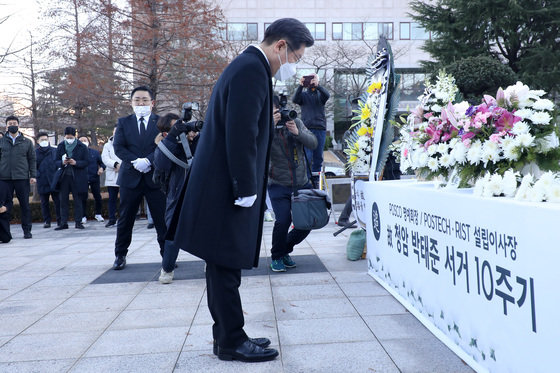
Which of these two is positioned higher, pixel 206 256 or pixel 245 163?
pixel 245 163

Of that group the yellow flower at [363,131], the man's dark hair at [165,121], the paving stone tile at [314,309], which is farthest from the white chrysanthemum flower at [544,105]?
the man's dark hair at [165,121]

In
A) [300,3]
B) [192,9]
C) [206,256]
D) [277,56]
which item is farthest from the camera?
[300,3]

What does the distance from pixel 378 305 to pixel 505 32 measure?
19.5 metres

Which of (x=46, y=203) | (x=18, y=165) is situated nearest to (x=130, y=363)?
(x=18, y=165)

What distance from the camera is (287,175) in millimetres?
5887

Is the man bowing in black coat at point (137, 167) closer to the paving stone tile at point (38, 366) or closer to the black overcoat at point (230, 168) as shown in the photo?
the paving stone tile at point (38, 366)

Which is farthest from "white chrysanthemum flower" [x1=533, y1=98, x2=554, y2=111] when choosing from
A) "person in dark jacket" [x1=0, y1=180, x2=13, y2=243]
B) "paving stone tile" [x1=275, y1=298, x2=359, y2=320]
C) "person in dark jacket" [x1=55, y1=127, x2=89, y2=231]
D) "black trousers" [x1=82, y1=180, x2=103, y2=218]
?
"black trousers" [x1=82, y1=180, x2=103, y2=218]

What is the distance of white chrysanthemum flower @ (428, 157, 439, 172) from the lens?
371 cm

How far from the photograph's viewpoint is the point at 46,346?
384cm

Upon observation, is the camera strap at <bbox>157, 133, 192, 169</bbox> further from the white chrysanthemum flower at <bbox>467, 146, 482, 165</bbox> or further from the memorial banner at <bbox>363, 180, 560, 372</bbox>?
the white chrysanthemum flower at <bbox>467, 146, 482, 165</bbox>

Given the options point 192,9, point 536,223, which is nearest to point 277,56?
point 536,223

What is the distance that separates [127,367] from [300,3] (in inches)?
1662

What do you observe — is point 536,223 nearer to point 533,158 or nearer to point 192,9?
point 533,158

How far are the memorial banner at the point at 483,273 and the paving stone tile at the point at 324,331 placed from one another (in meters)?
0.48
